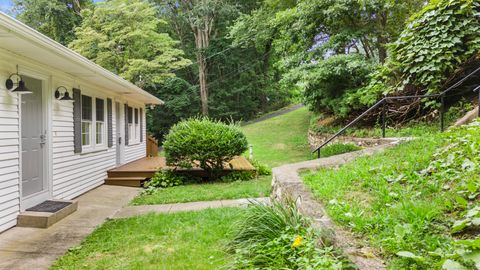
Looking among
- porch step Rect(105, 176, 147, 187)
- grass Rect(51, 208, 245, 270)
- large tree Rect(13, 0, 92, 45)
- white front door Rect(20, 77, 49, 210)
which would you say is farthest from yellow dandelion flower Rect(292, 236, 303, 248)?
large tree Rect(13, 0, 92, 45)

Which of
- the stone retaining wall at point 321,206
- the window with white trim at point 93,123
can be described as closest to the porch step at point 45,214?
the window with white trim at point 93,123

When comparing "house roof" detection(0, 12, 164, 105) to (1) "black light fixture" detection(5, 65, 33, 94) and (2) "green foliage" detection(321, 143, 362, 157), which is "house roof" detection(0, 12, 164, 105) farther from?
(2) "green foliage" detection(321, 143, 362, 157)

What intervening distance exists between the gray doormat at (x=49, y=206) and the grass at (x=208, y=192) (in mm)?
1225

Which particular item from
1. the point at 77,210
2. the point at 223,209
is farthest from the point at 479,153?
the point at 77,210

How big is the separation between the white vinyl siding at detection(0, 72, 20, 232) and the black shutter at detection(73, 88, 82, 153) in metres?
1.86

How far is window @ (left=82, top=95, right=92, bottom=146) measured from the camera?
7008mm

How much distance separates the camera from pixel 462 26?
628 cm

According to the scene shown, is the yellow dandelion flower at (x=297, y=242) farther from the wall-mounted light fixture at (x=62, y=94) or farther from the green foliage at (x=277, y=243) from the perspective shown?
the wall-mounted light fixture at (x=62, y=94)

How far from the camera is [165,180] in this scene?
770cm

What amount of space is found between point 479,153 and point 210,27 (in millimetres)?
21685

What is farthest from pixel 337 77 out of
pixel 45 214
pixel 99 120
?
pixel 45 214

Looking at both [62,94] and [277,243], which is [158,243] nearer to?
[277,243]

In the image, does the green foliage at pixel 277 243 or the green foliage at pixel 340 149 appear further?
the green foliage at pixel 340 149

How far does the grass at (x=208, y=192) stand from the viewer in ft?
19.2
